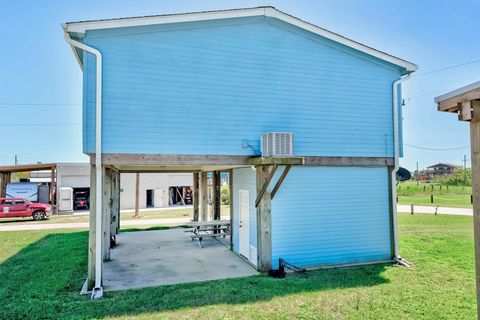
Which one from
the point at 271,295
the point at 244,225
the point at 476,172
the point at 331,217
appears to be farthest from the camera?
the point at 244,225

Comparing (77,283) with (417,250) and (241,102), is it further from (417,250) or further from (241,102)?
(417,250)

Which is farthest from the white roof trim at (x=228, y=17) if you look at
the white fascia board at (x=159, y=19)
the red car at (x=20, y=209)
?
the red car at (x=20, y=209)

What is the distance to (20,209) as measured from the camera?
20609mm

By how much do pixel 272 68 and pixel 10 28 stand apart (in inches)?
613

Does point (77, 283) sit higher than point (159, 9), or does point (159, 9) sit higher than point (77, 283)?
point (159, 9)

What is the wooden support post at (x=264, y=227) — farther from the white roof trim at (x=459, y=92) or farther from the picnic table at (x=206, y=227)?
the white roof trim at (x=459, y=92)

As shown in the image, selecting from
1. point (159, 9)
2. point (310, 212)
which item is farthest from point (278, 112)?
point (159, 9)

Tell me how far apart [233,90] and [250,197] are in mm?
3198

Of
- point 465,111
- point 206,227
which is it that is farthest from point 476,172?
point 206,227

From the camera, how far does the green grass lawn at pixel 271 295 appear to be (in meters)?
5.73

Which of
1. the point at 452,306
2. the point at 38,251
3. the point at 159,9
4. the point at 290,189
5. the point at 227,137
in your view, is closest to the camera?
the point at 452,306

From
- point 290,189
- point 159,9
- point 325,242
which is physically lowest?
point 325,242

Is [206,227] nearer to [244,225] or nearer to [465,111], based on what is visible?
[244,225]

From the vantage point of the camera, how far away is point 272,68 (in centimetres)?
861
